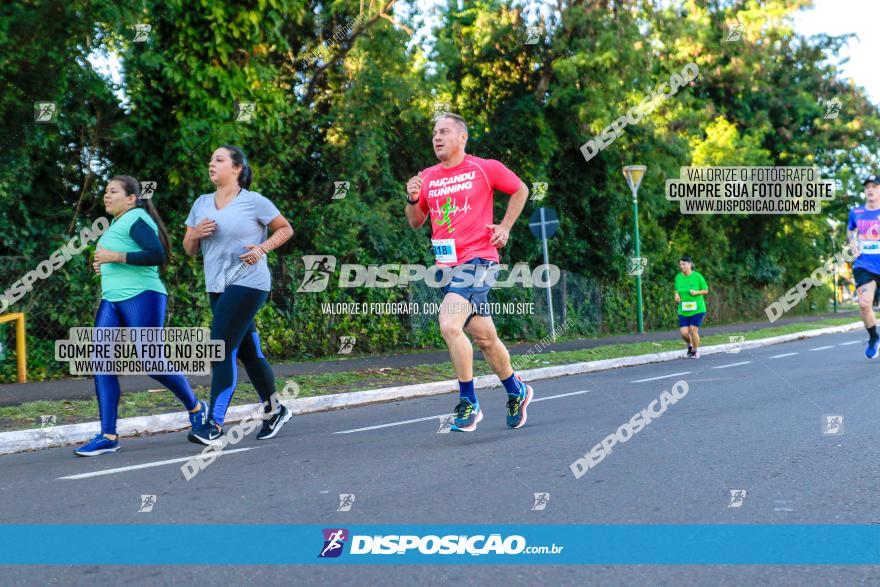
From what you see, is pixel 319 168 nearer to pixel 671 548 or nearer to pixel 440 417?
pixel 440 417

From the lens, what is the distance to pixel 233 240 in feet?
21.4

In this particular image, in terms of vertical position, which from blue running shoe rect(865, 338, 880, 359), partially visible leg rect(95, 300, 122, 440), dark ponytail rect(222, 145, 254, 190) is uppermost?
dark ponytail rect(222, 145, 254, 190)

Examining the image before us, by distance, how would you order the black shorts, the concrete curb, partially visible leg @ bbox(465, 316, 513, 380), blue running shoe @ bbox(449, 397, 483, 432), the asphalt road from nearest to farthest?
the asphalt road < partially visible leg @ bbox(465, 316, 513, 380) < blue running shoe @ bbox(449, 397, 483, 432) < the concrete curb < the black shorts

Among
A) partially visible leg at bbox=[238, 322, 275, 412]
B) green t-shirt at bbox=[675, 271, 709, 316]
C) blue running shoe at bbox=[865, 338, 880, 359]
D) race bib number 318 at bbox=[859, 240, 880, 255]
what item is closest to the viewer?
partially visible leg at bbox=[238, 322, 275, 412]

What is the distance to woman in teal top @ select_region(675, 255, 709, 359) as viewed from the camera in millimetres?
17031

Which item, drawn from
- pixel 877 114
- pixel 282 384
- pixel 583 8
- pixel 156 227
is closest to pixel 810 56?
pixel 877 114

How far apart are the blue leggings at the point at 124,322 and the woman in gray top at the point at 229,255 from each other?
370mm

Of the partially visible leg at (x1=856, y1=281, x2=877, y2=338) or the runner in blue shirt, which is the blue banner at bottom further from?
the partially visible leg at (x1=856, y1=281, x2=877, y2=338)

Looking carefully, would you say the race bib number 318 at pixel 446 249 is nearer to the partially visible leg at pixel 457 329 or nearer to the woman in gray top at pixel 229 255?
the partially visible leg at pixel 457 329

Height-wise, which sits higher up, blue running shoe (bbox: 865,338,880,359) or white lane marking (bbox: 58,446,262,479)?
white lane marking (bbox: 58,446,262,479)

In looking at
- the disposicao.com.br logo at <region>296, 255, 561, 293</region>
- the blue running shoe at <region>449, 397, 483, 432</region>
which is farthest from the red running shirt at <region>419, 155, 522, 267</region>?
the disposicao.com.br logo at <region>296, 255, 561, 293</region>

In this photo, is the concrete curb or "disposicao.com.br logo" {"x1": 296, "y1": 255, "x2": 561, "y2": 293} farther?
"disposicao.com.br logo" {"x1": 296, "y1": 255, "x2": 561, "y2": 293}

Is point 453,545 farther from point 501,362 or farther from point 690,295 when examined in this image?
point 690,295

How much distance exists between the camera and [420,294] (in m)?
18.2
